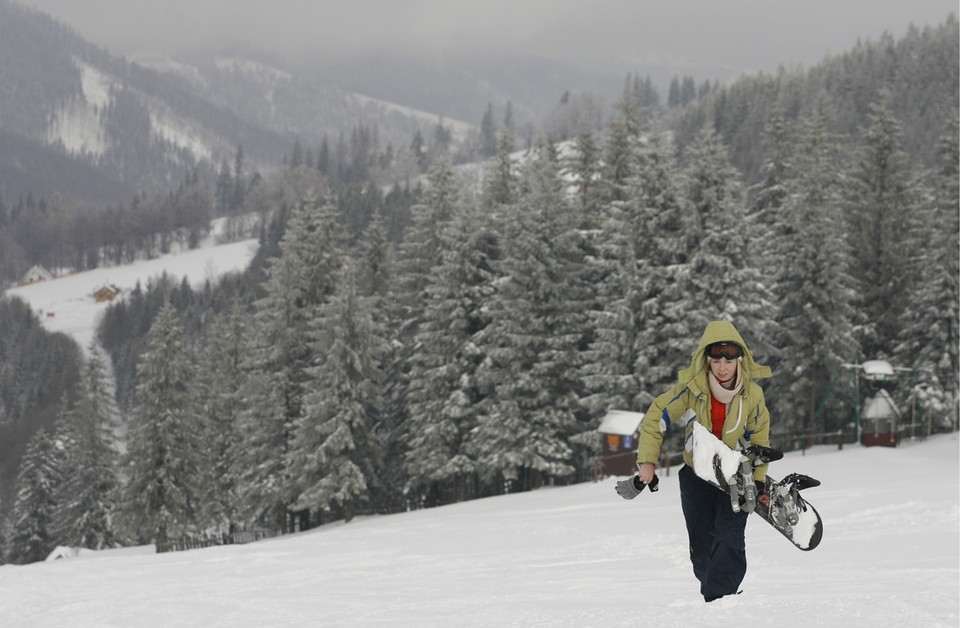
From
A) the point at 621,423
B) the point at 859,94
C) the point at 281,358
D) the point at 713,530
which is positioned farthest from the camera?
the point at 859,94

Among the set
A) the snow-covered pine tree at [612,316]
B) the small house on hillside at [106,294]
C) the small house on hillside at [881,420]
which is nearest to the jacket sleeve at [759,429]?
the snow-covered pine tree at [612,316]

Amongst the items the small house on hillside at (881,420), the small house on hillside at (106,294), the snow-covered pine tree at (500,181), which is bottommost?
the small house on hillside at (881,420)

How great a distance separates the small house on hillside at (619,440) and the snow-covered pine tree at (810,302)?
863cm

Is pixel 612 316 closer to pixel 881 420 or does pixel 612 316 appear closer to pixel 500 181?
pixel 881 420

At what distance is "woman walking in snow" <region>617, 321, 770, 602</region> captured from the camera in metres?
6.33

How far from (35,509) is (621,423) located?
150 ft

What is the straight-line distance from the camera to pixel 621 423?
31156 mm

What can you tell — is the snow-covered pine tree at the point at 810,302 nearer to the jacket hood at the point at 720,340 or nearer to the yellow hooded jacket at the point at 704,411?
the yellow hooded jacket at the point at 704,411

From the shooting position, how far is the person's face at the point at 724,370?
6312 millimetres

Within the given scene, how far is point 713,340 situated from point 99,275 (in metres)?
208

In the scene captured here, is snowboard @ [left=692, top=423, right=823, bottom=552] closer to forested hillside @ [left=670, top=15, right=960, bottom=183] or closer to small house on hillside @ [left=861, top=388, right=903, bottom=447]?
small house on hillside @ [left=861, top=388, right=903, bottom=447]

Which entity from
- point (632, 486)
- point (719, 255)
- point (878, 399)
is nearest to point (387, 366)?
point (719, 255)

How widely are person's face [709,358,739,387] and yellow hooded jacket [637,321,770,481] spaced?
8 centimetres

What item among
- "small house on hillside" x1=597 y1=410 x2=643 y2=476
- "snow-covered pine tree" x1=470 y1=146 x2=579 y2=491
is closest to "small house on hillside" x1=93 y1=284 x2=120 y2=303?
"snow-covered pine tree" x1=470 y1=146 x2=579 y2=491
